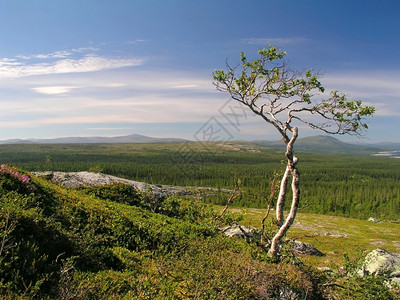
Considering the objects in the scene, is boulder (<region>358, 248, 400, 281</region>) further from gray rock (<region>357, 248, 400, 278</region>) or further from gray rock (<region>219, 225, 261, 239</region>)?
gray rock (<region>219, 225, 261, 239</region>)

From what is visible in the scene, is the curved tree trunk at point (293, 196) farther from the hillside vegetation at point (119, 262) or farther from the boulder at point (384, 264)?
the boulder at point (384, 264)

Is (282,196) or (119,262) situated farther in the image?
(282,196)

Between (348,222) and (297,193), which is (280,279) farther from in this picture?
(348,222)

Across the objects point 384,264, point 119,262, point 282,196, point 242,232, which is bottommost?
point 384,264

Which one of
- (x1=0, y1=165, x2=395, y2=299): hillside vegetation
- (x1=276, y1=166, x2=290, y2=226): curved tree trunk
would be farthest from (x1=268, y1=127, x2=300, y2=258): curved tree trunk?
(x1=0, y1=165, x2=395, y2=299): hillside vegetation

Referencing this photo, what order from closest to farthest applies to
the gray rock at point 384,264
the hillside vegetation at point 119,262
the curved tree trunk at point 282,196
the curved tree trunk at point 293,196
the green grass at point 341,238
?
the hillside vegetation at point 119,262
the curved tree trunk at point 293,196
the curved tree trunk at point 282,196
the gray rock at point 384,264
the green grass at point 341,238

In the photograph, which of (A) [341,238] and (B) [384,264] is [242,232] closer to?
(B) [384,264]

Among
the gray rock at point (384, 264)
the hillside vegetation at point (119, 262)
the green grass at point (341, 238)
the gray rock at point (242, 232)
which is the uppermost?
the hillside vegetation at point (119, 262)

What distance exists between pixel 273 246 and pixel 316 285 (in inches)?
83.5

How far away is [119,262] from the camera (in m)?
8.26

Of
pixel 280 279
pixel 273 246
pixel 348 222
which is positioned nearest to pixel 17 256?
pixel 280 279

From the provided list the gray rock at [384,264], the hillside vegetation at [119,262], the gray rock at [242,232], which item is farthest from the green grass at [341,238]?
the hillside vegetation at [119,262]

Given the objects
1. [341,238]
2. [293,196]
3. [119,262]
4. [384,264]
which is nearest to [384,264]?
[384,264]

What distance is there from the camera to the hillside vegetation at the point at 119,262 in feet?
19.7
